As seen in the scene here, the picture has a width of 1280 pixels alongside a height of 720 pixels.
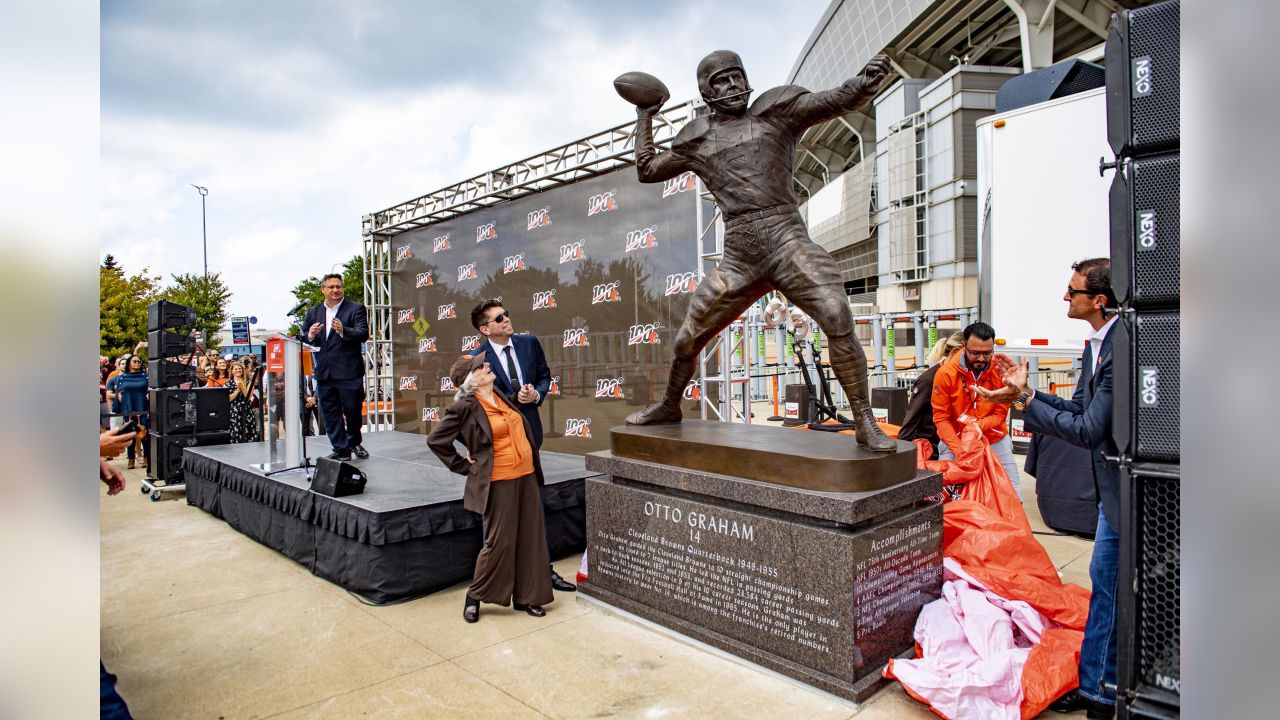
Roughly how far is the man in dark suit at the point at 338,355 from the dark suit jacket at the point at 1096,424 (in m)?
4.97

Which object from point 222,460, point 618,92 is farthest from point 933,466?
point 222,460

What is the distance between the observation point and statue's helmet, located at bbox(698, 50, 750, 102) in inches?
145

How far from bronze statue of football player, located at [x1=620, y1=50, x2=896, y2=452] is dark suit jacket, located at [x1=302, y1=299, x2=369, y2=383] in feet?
10.4

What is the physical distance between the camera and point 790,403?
1256cm

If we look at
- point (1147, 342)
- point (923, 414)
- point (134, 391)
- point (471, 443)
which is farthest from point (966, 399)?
→ point (134, 391)

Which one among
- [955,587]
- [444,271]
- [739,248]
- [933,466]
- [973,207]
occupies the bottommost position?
[955,587]

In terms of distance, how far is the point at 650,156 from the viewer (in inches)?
157

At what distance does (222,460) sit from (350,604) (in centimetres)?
302

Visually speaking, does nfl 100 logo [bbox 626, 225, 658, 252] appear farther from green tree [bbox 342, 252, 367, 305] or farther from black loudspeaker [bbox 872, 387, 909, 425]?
green tree [bbox 342, 252, 367, 305]

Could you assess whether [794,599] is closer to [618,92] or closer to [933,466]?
[933,466]

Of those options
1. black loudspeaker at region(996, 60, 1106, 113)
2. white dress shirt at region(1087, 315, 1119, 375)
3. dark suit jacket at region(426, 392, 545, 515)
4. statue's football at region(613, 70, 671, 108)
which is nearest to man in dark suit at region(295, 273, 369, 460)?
dark suit jacket at region(426, 392, 545, 515)

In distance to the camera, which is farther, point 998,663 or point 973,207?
point 973,207

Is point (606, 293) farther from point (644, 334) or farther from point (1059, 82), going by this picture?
point (1059, 82)

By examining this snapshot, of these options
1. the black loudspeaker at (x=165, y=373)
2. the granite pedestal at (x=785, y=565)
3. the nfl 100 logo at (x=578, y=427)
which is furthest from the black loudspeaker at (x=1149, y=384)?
the black loudspeaker at (x=165, y=373)
